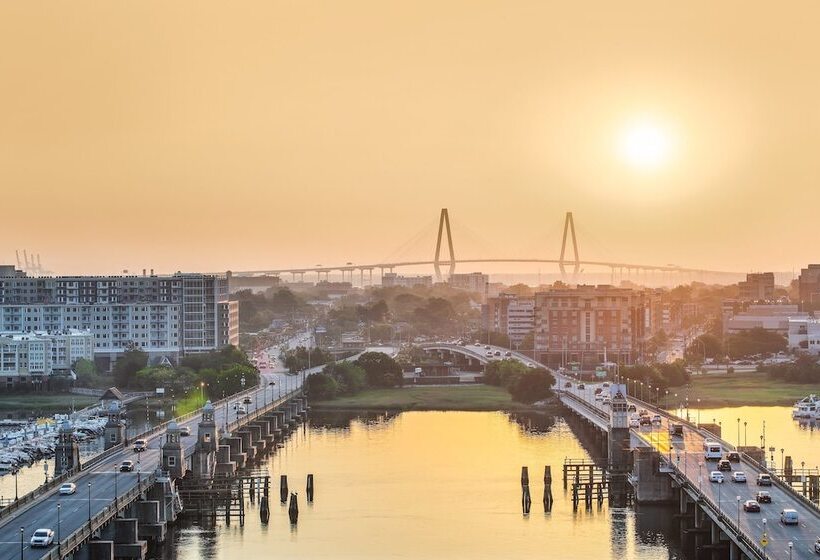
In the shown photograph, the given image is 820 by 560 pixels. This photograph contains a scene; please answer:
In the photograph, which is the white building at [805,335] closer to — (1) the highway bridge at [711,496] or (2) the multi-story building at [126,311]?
(2) the multi-story building at [126,311]

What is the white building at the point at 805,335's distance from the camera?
344ft

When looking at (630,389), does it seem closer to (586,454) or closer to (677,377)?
(677,377)

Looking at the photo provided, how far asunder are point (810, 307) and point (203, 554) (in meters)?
106

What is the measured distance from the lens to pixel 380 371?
90.4 meters

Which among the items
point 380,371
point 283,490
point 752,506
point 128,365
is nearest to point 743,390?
point 380,371

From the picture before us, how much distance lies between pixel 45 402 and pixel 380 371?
18.3m

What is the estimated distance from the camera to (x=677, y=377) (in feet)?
297

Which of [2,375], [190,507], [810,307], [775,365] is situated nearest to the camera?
[190,507]

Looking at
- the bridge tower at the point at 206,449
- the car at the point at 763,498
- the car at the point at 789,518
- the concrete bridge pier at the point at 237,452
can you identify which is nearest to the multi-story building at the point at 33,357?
the concrete bridge pier at the point at 237,452

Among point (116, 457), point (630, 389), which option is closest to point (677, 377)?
point (630, 389)

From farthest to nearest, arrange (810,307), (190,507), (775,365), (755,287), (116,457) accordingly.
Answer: (755,287), (810,307), (775,365), (116,457), (190,507)

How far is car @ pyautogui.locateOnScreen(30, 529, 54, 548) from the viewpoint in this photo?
112ft

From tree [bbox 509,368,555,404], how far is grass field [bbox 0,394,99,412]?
70.1 ft

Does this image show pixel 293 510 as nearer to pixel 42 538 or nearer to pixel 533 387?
pixel 42 538
